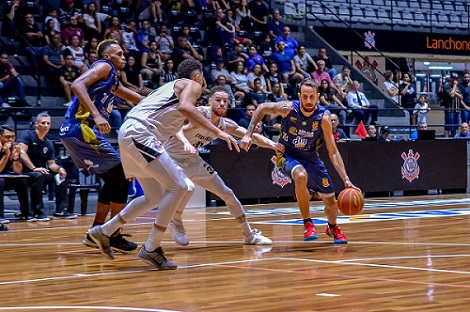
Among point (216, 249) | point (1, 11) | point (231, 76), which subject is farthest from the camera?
point (231, 76)

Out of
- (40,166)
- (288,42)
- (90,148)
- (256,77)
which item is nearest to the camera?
(90,148)

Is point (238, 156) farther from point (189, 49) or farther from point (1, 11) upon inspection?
point (1, 11)

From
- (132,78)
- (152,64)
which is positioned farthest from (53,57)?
(152,64)

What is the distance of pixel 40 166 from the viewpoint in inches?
564

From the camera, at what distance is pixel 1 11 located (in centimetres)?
1886

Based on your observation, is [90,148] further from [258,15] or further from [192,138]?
[258,15]

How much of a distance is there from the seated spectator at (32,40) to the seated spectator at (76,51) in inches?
23.7

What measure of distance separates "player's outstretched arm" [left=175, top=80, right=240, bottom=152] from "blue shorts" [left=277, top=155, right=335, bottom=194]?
6.95ft

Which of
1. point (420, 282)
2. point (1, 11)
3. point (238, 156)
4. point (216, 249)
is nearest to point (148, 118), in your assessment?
point (216, 249)

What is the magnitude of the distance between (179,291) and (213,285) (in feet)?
1.26

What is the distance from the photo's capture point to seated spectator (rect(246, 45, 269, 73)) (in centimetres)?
2128

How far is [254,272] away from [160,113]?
162 cm

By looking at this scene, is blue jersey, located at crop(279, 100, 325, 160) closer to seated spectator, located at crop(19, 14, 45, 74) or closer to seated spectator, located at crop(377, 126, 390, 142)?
seated spectator, located at crop(19, 14, 45, 74)

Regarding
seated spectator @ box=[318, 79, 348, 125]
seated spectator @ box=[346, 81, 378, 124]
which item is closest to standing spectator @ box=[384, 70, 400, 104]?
seated spectator @ box=[346, 81, 378, 124]
